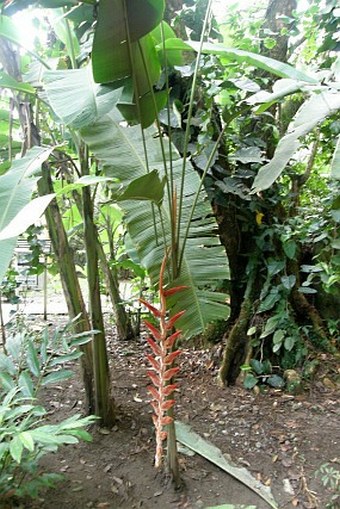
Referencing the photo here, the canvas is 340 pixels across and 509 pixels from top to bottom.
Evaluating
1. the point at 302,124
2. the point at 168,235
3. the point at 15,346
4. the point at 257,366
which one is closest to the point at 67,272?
the point at 15,346

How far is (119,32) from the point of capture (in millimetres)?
1081

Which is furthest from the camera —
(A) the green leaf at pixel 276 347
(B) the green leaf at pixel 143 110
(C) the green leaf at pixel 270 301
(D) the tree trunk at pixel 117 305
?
(D) the tree trunk at pixel 117 305

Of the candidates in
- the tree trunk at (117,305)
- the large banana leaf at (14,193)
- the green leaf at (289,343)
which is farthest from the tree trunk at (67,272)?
the green leaf at (289,343)

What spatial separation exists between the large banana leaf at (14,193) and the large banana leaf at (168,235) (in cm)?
29

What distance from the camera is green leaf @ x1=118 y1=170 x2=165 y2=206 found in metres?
1.01

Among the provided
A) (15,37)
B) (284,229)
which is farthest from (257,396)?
(15,37)

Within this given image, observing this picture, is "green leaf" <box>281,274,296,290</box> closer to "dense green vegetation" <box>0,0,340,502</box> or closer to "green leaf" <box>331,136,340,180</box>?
"dense green vegetation" <box>0,0,340,502</box>

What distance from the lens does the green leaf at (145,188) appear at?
101 cm

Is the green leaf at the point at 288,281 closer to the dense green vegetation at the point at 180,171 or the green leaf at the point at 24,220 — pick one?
the dense green vegetation at the point at 180,171

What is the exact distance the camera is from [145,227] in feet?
5.01

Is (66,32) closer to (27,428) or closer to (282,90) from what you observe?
(282,90)

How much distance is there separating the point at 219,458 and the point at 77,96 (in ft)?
4.81

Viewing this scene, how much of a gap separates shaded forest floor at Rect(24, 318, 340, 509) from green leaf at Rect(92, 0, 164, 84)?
143 cm

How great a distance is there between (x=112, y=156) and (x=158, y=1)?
0.59 metres
